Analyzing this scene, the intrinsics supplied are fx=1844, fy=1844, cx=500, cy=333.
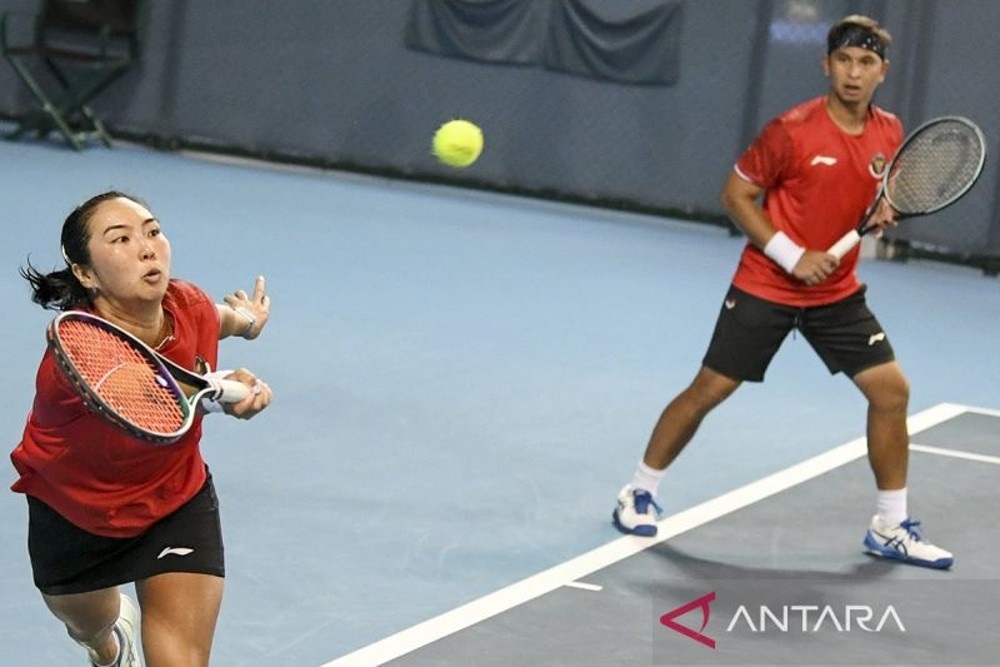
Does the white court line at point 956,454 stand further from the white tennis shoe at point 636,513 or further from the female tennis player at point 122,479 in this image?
the female tennis player at point 122,479

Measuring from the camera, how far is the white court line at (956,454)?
7297 millimetres

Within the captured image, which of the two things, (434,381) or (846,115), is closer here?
(846,115)

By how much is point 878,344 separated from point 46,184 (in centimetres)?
815

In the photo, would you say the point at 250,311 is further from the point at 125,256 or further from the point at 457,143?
the point at 457,143

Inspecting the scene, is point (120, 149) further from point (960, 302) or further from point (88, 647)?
point (88, 647)

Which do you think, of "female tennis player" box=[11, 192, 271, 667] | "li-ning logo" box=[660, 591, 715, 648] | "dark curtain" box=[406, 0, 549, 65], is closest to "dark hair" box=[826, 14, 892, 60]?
"li-ning logo" box=[660, 591, 715, 648]

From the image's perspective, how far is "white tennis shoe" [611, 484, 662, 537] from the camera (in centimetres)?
596

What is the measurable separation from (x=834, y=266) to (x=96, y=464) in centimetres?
273

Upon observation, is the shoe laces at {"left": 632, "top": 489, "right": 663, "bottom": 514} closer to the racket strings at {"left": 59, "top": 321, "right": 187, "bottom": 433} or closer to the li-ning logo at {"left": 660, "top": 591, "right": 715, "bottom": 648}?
the li-ning logo at {"left": 660, "top": 591, "right": 715, "bottom": 648}

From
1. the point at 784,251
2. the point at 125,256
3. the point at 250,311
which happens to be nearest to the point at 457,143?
the point at 784,251

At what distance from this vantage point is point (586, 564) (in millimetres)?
5605

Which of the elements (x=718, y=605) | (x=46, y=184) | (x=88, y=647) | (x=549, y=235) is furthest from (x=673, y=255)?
(x=88, y=647)

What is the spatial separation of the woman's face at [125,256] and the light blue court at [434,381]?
1.23 m

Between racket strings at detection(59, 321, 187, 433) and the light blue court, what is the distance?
1273 mm
